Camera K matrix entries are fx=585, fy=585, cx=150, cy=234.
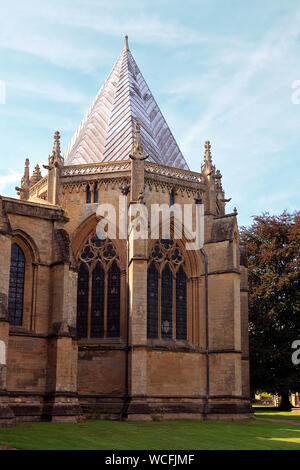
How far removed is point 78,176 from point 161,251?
559 cm

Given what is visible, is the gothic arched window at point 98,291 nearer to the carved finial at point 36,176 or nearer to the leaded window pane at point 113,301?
the leaded window pane at point 113,301

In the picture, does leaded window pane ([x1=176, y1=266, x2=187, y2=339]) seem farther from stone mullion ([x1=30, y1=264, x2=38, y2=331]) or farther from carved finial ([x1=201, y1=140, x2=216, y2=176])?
stone mullion ([x1=30, y1=264, x2=38, y2=331])

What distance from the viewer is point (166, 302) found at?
1123 inches

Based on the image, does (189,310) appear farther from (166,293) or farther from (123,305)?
(123,305)

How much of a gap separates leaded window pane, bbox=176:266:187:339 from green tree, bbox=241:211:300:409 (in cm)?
1067

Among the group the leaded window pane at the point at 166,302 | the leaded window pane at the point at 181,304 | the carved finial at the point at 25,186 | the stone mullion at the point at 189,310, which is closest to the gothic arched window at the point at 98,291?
the leaded window pane at the point at 166,302

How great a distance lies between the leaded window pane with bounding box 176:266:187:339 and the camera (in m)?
28.6

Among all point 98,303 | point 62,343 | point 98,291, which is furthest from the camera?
point 98,291

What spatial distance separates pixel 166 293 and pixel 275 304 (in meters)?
12.4

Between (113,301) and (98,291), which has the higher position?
(98,291)

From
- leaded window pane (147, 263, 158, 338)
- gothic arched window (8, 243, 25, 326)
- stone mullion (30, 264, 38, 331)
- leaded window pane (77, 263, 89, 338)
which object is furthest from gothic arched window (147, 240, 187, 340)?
gothic arched window (8, 243, 25, 326)

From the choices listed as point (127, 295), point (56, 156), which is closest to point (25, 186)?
point (56, 156)

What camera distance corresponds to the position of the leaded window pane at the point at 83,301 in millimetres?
27766

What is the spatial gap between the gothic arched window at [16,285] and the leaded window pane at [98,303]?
571 cm
